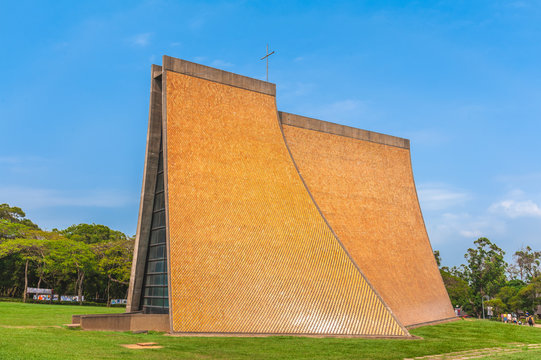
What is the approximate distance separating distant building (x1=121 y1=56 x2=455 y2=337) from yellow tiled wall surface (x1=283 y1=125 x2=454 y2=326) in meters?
0.08

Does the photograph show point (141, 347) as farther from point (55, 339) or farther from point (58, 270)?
point (58, 270)

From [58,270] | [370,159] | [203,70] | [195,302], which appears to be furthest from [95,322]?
[58,270]

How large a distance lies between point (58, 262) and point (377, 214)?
29.3m

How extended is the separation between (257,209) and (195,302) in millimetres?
4990

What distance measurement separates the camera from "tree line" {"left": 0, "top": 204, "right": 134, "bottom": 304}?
4053cm

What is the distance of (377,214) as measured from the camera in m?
25.8

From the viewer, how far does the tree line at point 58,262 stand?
40.5 m

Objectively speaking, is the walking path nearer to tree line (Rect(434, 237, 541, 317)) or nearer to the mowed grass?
the mowed grass

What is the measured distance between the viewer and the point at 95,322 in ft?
53.5

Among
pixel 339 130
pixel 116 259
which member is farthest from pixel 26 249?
pixel 339 130

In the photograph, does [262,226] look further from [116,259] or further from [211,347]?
[116,259]

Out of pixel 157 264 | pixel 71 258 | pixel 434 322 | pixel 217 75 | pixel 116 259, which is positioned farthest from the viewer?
pixel 116 259

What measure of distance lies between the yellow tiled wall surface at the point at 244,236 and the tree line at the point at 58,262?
81.1ft

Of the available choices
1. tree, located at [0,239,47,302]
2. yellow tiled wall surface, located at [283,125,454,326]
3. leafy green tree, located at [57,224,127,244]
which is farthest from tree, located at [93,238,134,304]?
yellow tiled wall surface, located at [283,125,454,326]
